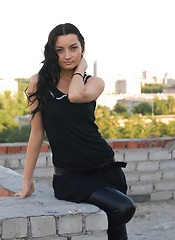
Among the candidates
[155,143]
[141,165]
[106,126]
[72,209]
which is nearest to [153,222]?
[141,165]

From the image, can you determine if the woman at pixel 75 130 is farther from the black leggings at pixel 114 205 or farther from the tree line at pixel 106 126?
the tree line at pixel 106 126

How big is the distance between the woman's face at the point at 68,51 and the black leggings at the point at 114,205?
561mm

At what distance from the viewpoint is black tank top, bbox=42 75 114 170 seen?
2.17 m

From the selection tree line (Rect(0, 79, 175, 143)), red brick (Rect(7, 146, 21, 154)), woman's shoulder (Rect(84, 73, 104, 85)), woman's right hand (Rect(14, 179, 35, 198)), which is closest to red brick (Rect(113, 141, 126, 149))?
red brick (Rect(7, 146, 21, 154))

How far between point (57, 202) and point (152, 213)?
117 inches

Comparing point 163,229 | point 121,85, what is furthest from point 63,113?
point 121,85

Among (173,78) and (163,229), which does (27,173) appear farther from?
(173,78)

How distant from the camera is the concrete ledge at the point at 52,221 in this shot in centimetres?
209

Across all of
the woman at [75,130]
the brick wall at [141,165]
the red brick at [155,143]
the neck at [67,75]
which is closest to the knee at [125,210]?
the woman at [75,130]

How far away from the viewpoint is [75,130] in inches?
85.5

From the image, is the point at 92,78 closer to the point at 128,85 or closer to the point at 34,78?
the point at 34,78

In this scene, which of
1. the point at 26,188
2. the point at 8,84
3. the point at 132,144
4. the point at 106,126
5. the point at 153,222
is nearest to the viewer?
the point at 26,188

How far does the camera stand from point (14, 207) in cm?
223

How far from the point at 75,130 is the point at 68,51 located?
1.13ft
